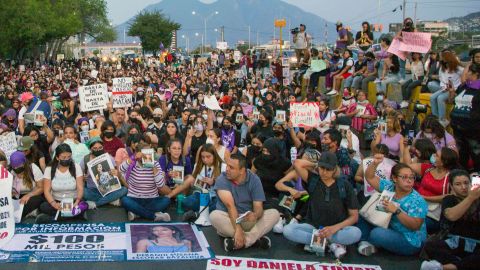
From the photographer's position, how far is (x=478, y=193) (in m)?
5.58

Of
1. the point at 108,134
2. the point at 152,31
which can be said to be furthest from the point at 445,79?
the point at 152,31

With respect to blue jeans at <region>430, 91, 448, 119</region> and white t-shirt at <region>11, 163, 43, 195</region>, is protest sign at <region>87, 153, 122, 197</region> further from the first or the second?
blue jeans at <region>430, 91, 448, 119</region>

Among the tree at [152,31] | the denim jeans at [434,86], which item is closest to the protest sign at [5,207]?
the denim jeans at [434,86]

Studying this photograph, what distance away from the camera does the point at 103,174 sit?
8.48m

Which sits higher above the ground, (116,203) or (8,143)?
(8,143)

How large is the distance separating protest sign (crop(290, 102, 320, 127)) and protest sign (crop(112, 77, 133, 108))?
4.57m

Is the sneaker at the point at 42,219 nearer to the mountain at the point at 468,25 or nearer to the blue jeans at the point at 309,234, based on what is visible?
the blue jeans at the point at 309,234

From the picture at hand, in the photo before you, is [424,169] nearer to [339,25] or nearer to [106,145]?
[106,145]

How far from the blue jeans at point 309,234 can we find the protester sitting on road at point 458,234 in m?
0.83

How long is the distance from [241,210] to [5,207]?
2.68 metres

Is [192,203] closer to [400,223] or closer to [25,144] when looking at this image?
[25,144]

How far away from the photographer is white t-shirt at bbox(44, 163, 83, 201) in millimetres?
8016

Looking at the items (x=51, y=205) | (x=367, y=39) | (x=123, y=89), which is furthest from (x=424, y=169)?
(x=367, y=39)

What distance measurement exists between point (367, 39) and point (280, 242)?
11.7 metres
